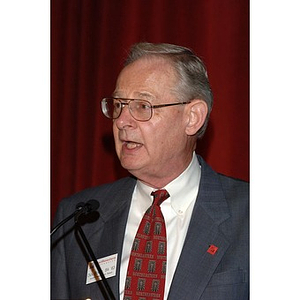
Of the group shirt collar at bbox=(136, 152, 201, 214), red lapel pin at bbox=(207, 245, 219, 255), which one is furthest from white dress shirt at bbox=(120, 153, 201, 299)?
red lapel pin at bbox=(207, 245, 219, 255)

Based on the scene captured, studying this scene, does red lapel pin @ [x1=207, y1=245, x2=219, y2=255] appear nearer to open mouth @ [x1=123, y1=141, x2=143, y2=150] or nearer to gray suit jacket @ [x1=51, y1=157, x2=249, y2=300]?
gray suit jacket @ [x1=51, y1=157, x2=249, y2=300]

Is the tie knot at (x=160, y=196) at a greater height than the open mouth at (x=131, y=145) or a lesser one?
lesser

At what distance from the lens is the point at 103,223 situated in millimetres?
2137

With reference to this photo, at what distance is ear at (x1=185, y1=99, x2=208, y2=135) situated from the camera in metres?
2.15

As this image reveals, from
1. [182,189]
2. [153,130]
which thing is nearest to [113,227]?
[182,189]

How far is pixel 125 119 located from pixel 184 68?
0.35m

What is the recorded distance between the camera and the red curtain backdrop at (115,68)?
2.46 meters

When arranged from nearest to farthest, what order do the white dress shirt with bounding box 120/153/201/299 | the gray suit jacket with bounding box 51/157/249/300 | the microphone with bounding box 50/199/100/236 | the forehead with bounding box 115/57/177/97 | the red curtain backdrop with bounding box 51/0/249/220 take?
the microphone with bounding box 50/199/100/236 → the gray suit jacket with bounding box 51/157/249/300 → the white dress shirt with bounding box 120/153/201/299 → the forehead with bounding box 115/57/177/97 → the red curtain backdrop with bounding box 51/0/249/220

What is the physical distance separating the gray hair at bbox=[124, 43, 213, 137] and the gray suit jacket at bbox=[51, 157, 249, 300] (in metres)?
0.28

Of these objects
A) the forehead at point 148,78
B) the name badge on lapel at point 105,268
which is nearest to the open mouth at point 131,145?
the forehead at point 148,78

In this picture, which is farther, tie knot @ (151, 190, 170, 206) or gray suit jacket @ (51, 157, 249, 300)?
tie knot @ (151, 190, 170, 206)

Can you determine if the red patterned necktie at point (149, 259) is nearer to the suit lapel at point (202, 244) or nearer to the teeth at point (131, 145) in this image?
the suit lapel at point (202, 244)
